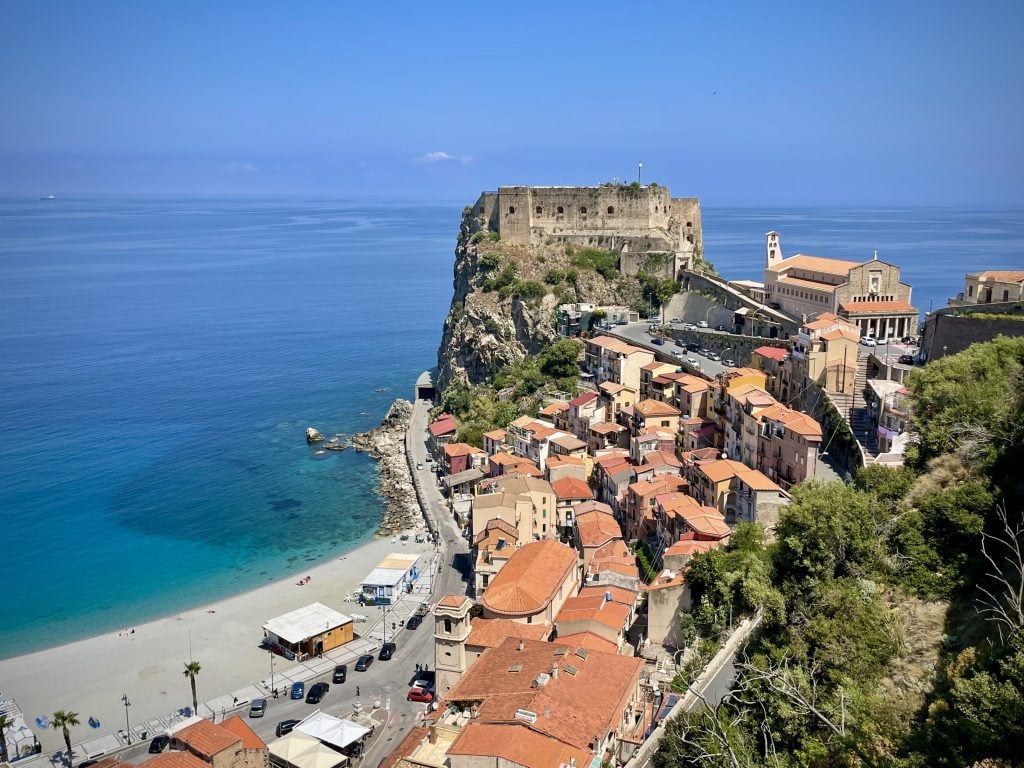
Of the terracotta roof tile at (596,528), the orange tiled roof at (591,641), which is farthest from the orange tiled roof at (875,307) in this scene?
the orange tiled roof at (591,641)

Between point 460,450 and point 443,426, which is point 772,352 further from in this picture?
point 443,426

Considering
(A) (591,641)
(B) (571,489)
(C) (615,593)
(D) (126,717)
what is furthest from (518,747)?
(B) (571,489)

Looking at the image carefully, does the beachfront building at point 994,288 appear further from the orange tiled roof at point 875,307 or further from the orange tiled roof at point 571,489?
the orange tiled roof at point 571,489

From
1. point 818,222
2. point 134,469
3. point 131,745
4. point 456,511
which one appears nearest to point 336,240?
point 818,222

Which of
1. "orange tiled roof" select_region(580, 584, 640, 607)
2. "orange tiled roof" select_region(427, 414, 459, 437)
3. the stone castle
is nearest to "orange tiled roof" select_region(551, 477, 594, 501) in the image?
"orange tiled roof" select_region(580, 584, 640, 607)

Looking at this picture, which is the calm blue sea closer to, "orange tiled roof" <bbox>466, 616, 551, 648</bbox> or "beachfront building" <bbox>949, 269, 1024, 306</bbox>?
"orange tiled roof" <bbox>466, 616, 551, 648</bbox>

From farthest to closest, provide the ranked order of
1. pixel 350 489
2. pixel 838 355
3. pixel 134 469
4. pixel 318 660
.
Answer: pixel 134 469 < pixel 350 489 < pixel 838 355 < pixel 318 660

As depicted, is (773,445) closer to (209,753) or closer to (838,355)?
(838,355)
